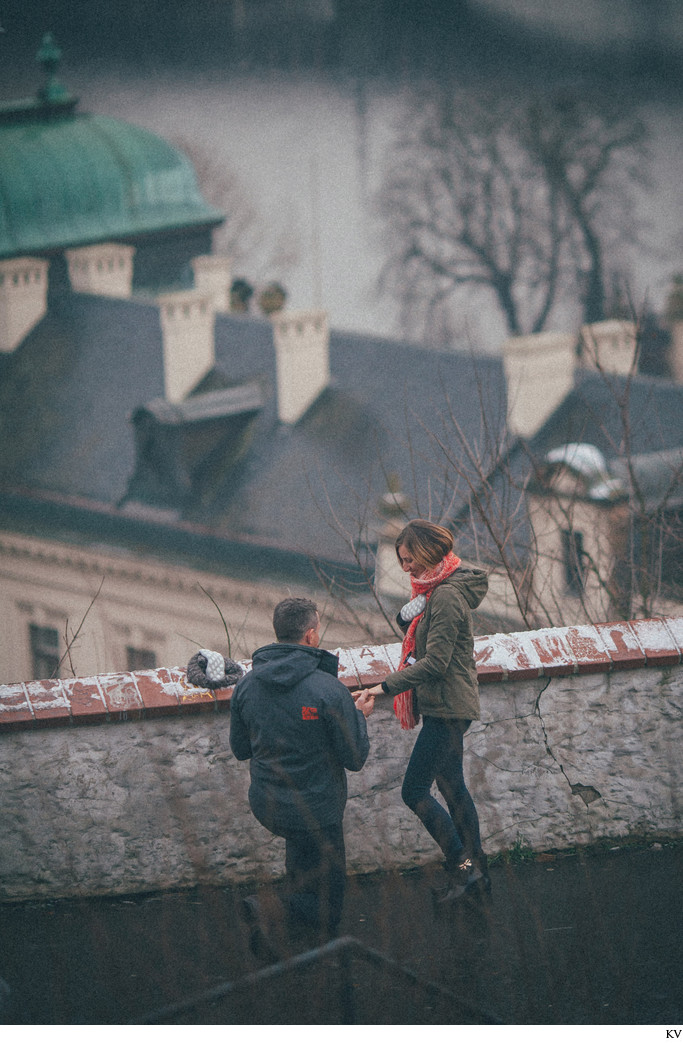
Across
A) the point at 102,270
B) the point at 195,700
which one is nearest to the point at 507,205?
the point at 102,270

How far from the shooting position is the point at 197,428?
19.9m

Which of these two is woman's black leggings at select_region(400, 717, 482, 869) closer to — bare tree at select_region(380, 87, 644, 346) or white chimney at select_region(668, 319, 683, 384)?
white chimney at select_region(668, 319, 683, 384)

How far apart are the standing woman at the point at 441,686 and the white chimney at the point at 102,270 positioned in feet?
67.2

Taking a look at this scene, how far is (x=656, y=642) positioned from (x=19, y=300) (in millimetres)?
20506

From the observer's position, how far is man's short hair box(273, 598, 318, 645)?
3.47 m

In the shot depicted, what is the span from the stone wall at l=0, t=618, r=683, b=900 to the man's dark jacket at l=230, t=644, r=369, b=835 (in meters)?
0.71

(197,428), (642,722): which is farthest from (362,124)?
(642,722)

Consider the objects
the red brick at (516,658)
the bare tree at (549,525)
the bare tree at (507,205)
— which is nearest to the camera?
the red brick at (516,658)

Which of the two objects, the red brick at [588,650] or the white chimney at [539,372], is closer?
the red brick at [588,650]

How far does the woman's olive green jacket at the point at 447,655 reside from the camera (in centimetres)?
367

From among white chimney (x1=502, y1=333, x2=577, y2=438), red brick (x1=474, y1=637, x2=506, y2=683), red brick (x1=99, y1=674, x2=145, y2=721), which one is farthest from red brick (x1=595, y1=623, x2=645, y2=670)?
white chimney (x1=502, y1=333, x2=577, y2=438)

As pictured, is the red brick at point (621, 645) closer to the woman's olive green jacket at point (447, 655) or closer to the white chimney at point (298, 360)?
the woman's olive green jacket at point (447, 655)

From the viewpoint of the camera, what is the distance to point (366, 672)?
4207 millimetres

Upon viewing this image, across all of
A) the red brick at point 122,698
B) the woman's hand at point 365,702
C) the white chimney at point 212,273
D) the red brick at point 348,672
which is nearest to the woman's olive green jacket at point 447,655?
the woman's hand at point 365,702
